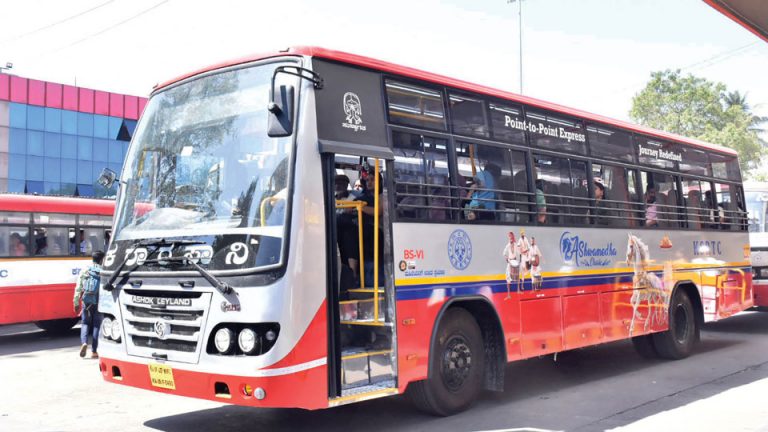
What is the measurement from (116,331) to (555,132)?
5.55 metres

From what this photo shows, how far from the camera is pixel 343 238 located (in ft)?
24.4

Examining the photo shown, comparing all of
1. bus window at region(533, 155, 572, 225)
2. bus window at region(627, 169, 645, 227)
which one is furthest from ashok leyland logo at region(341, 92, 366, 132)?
bus window at region(627, 169, 645, 227)

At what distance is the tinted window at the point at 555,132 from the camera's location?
8.99 m

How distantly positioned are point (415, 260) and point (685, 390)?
4200mm

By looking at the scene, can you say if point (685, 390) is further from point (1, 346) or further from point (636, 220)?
point (1, 346)

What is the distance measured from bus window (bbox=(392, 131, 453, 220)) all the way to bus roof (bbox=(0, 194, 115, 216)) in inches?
399

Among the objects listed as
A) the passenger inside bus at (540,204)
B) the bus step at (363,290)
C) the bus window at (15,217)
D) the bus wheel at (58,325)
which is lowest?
the bus wheel at (58,325)

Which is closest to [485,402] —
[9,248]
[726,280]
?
[726,280]

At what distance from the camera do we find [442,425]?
7207 millimetres

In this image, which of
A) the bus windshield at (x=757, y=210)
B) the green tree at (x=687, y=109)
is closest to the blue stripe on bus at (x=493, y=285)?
the bus windshield at (x=757, y=210)

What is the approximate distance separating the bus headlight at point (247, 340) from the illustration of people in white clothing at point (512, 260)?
3.35 meters

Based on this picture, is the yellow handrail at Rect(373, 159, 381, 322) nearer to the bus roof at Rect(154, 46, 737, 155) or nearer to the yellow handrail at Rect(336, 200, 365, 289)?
the yellow handrail at Rect(336, 200, 365, 289)

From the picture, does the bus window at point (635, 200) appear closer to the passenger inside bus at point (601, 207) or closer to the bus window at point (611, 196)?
the bus window at point (611, 196)

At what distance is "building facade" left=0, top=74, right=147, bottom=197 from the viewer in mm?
45656
